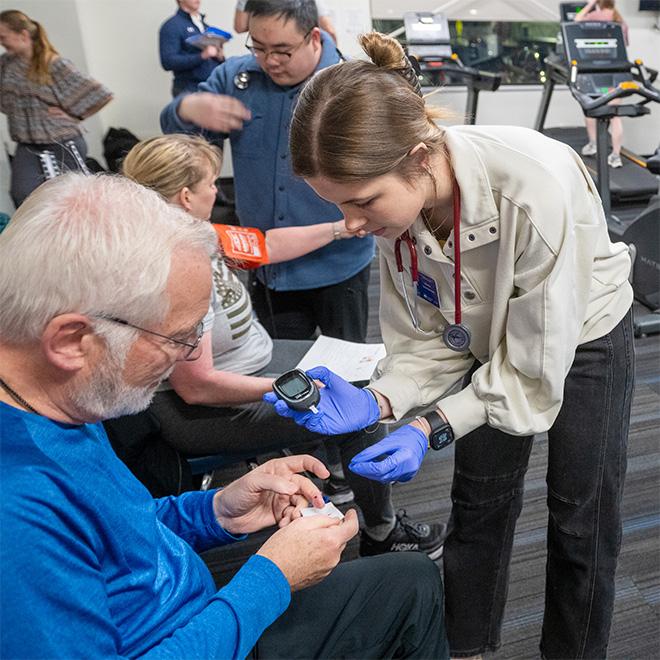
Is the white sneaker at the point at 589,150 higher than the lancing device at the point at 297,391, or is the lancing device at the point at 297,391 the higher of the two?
the lancing device at the point at 297,391

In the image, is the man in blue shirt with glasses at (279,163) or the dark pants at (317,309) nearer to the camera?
the man in blue shirt with glasses at (279,163)

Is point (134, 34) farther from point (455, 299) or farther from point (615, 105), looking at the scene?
point (455, 299)

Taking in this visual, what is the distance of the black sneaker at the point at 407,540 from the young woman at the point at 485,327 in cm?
41

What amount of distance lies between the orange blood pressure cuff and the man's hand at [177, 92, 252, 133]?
0.34 metres

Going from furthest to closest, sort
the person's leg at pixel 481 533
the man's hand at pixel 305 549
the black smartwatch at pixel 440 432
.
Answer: the person's leg at pixel 481 533
the black smartwatch at pixel 440 432
the man's hand at pixel 305 549

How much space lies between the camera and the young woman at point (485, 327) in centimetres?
106

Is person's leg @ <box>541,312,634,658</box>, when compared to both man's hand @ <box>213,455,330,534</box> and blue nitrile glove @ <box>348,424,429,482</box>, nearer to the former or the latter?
blue nitrile glove @ <box>348,424,429,482</box>

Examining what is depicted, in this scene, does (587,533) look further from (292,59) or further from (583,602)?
(292,59)

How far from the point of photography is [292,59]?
1845mm

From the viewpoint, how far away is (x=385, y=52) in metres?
1.09

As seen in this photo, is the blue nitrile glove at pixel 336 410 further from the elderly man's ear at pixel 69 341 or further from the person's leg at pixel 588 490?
the elderly man's ear at pixel 69 341

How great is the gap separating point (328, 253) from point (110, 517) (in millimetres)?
1364

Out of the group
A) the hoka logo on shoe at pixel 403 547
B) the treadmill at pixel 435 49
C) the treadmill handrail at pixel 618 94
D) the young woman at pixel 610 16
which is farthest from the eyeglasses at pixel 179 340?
the young woman at pixel 610 16

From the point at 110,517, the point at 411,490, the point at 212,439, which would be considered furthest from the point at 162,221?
the point at 411,490
